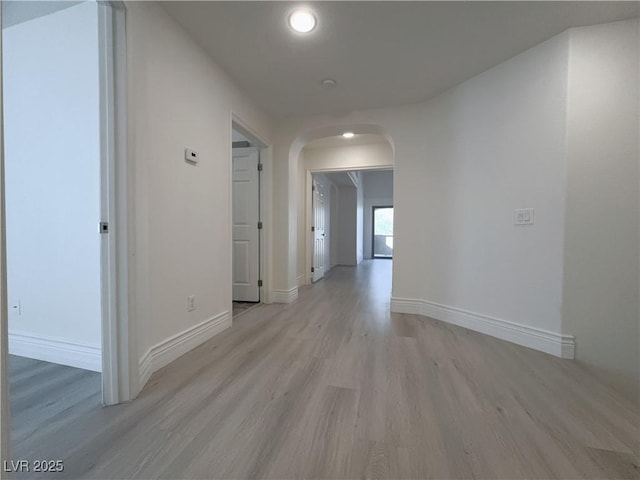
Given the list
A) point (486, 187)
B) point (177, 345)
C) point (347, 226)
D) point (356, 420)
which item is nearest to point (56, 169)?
point (177, 345)

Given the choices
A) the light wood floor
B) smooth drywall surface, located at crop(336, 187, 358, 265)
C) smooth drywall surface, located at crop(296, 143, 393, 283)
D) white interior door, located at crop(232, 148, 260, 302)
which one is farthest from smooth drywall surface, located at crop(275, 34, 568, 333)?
smooth drywall surface, located at crop(336, 187, 358, 265)

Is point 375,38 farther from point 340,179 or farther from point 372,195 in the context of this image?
point 372,195

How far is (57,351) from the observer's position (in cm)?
177

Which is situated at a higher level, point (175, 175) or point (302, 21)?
point (302, 21)

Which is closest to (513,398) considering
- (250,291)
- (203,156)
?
(203,156)

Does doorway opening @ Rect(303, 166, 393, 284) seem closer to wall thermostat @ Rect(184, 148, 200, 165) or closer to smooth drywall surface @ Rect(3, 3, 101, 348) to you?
wall thermostat @ Rect(184, 148, 200, 165)

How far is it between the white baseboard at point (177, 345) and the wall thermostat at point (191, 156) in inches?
48.1

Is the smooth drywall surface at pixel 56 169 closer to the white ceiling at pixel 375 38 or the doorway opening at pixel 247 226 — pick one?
the white ceiling at pixel 375 38

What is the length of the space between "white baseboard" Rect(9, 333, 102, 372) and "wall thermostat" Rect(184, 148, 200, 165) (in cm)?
135

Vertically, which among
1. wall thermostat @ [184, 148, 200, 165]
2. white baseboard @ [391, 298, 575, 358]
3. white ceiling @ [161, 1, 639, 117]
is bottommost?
white baseboard @ [391, 298, 575, 358]

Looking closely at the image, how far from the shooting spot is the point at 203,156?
2117mm

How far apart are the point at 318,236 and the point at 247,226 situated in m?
2.06

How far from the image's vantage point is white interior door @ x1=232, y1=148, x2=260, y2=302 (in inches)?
133

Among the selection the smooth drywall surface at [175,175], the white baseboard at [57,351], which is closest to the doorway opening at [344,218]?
the smooth drywall surface at [175,175]
